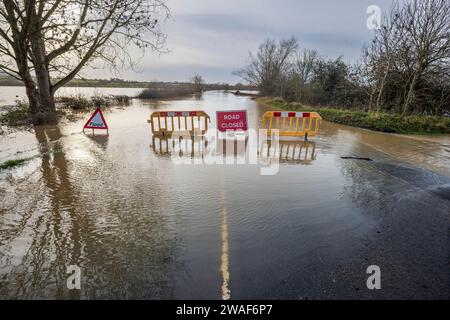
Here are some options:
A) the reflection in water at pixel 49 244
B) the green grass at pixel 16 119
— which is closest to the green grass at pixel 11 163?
the reflection in water at pixel 49 244

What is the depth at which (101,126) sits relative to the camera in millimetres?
10680

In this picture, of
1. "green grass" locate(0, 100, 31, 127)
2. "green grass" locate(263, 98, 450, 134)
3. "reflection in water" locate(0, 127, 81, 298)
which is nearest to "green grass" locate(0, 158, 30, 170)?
"reflection in water" locate(0, 127, 81, 298)

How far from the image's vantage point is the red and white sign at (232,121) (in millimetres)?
9531

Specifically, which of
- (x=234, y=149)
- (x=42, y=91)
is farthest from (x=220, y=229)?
(x=42, y=91)

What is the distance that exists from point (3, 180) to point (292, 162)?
6.87 meters

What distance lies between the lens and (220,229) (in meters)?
3.70

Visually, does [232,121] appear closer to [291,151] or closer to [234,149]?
[234,149]

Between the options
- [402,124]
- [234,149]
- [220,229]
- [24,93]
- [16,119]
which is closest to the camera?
[220,229]

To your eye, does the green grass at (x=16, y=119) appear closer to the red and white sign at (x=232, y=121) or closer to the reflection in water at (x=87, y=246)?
the reflection in water at (x=87, y=246)

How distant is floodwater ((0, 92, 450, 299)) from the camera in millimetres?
2680

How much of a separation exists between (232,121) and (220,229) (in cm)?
652

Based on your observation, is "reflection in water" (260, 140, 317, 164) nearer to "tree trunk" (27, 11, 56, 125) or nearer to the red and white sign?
the red and white sign

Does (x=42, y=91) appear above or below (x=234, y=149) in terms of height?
above

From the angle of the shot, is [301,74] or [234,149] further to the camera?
[301,74]
